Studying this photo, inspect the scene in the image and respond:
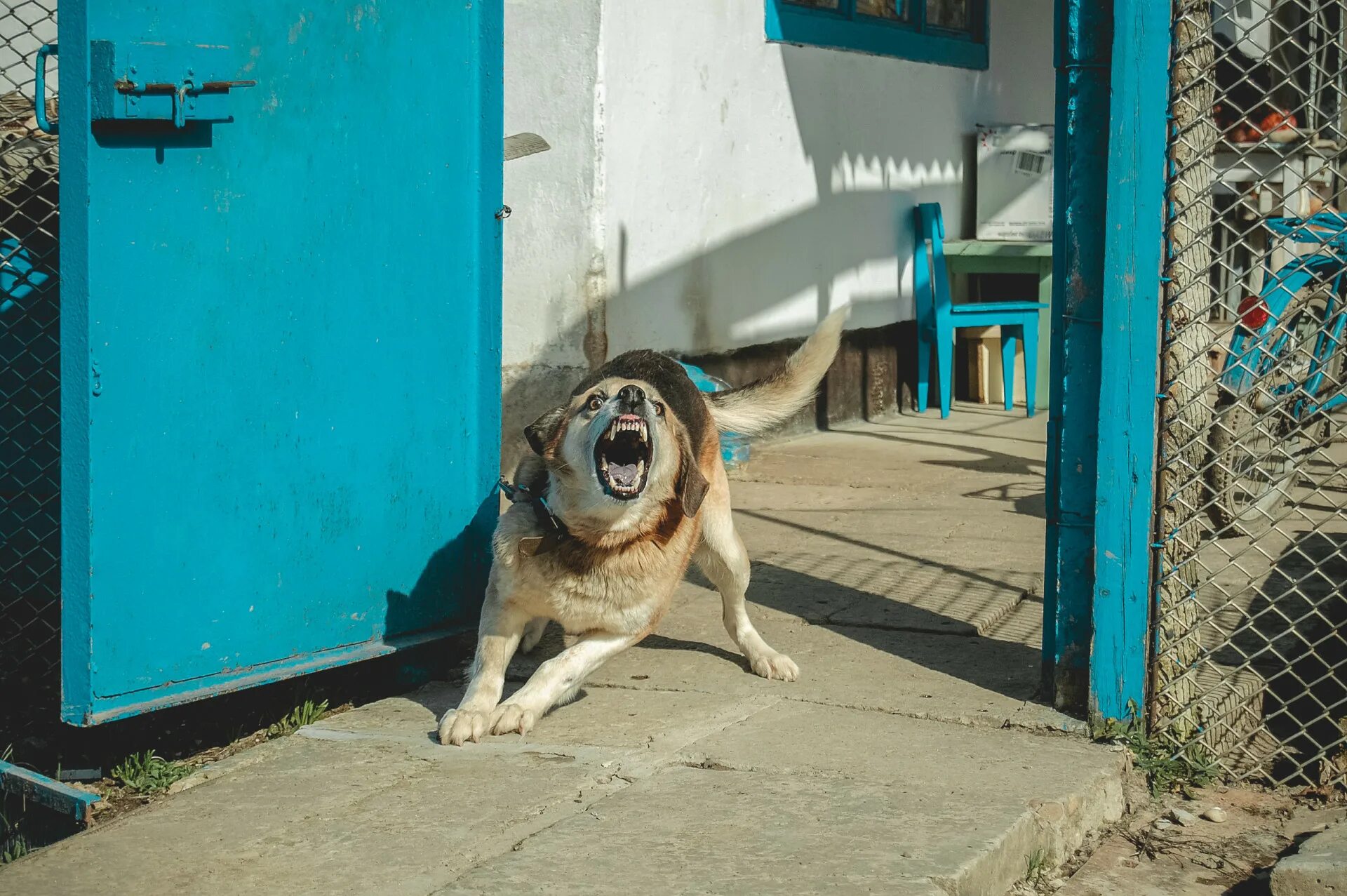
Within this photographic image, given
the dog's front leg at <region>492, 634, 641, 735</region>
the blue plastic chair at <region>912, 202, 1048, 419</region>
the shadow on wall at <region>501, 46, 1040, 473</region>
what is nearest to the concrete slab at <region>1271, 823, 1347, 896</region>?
the dog's front leg at <region>492, 634, 641, 735</region>

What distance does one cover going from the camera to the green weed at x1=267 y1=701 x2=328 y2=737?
151 inches

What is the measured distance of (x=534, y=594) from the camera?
373 centimetres

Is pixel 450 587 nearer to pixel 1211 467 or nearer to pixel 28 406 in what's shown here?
pixel 28 406

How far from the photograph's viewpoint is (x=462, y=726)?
3.47 m

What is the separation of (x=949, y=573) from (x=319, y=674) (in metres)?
2.43

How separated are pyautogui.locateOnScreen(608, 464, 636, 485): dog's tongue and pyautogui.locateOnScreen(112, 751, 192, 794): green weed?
4.52 ft

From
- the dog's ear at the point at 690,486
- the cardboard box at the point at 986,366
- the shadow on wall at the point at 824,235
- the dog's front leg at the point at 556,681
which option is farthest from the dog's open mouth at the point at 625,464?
the cardboard box at the point at 986,366

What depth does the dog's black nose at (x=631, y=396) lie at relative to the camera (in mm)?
3600

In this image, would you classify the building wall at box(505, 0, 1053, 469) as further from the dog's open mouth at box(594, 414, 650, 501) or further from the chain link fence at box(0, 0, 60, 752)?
the dog's open mouth at box(594, 414, 650, 501)

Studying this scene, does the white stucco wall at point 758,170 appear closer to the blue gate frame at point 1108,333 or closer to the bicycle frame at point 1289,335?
the bicycle frame at point 1289,335

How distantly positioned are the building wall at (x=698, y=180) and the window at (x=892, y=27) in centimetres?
10

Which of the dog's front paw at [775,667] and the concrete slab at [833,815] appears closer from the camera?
the concrete slab at [833,815]

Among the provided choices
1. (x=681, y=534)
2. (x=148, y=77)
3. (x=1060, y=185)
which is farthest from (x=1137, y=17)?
(x=148, y=77)

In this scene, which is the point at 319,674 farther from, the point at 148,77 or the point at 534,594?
the point at 148,77
